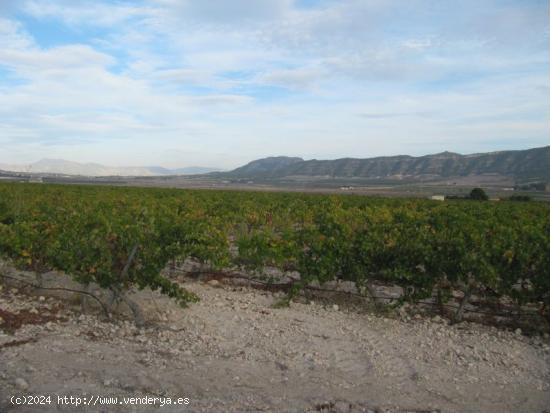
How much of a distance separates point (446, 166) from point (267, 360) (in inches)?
Answer: 6645

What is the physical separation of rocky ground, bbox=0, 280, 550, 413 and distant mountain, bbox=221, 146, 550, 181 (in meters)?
116

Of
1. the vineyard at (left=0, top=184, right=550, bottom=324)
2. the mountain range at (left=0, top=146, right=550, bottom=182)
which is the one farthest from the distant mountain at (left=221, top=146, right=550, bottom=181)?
the vineyard at (left=0, top=184, right=550, bottom=324)

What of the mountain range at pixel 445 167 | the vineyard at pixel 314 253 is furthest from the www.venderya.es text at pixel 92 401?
the mountain range at pixel 445 167

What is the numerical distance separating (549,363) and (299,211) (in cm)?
1154

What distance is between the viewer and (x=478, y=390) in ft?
19.2

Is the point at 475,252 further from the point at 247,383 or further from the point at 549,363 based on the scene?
the point at 247,383

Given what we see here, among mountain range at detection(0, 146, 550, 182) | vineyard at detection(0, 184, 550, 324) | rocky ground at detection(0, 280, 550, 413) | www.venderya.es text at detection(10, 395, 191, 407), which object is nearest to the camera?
www.venderya.es text at detection(10, 395, 191, 407)

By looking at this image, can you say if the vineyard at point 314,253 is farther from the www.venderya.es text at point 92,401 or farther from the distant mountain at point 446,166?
the distant mountain at point 446,166

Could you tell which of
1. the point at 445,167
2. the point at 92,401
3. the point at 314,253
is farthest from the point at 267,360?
the point at 445,167

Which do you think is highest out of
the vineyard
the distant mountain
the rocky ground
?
the distant mountain

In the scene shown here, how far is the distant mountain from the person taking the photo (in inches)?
5271

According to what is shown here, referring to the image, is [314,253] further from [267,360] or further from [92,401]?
[92,401]

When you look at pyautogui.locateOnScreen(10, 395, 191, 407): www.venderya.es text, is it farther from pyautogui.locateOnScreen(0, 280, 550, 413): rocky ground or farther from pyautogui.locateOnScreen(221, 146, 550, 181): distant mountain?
pyautogui.locateOnScreen(221, 146, 550, 181): distant mountain

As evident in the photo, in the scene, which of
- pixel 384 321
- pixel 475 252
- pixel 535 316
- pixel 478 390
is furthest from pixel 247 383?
pixel 535 316
